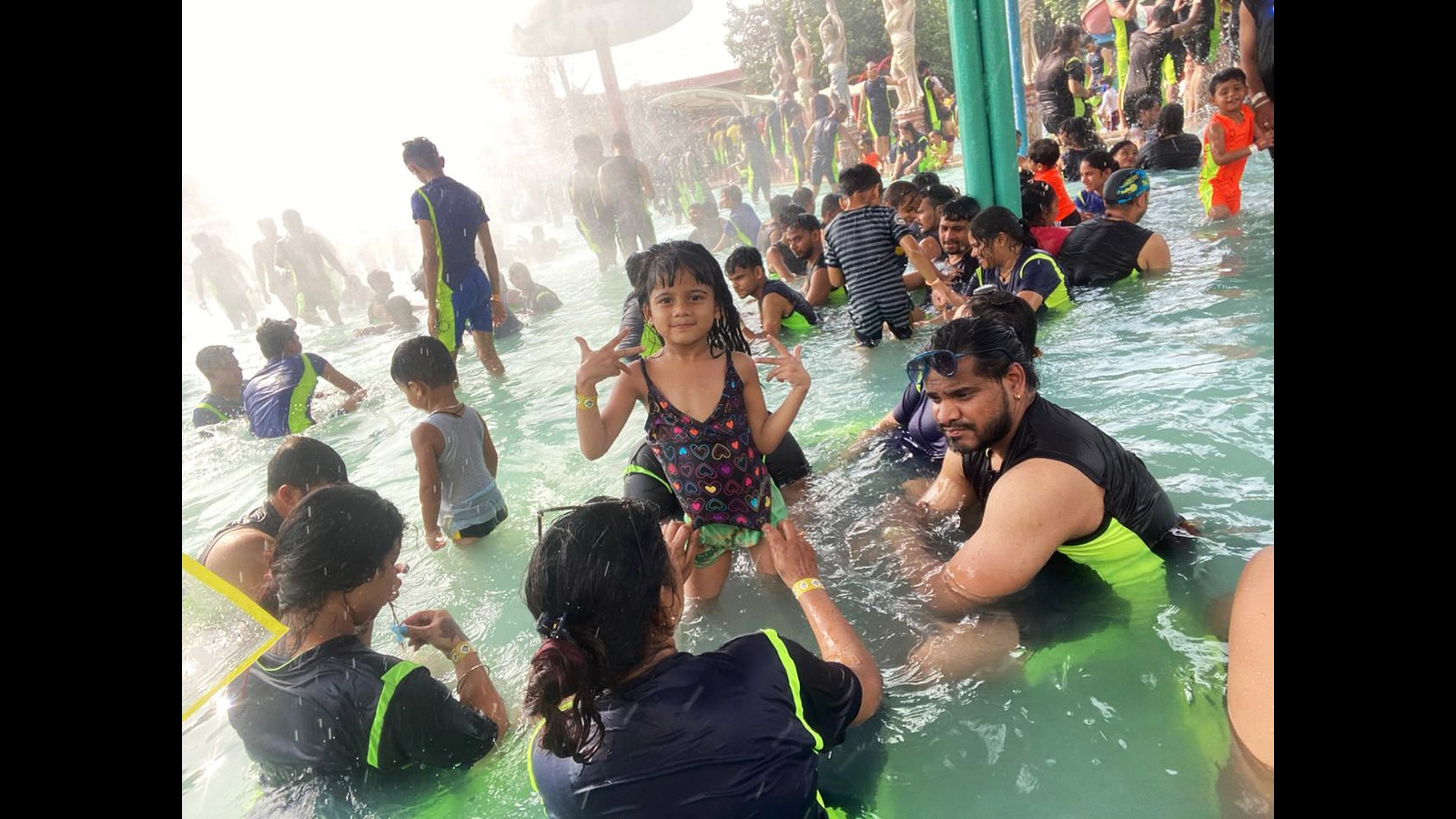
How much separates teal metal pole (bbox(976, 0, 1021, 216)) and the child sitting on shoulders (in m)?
5.04

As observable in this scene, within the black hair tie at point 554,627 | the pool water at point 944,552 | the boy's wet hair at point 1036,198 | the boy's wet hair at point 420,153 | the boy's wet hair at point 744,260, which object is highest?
the boy's wet hair at point 420,153

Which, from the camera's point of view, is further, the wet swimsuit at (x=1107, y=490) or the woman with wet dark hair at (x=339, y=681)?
the wet swimsuit at (x=1107, y=490)

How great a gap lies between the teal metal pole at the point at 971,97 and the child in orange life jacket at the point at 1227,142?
1.86 meters

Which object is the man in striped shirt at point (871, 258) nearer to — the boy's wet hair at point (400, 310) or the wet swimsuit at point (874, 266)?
the wet swimsuit at point (874, 266)

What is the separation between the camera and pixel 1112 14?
12164mm

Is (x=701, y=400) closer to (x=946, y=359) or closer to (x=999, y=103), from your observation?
(x=946, y=359)

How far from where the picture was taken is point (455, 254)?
6.28 metres

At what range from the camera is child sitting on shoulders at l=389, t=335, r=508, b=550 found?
A: 137 inches

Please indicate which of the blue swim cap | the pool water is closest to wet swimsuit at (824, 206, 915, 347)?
the pool water

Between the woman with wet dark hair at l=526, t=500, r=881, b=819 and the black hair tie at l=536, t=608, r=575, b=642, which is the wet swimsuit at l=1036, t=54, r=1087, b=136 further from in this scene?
the black hair tie at l=536, t=608, r=575, b=642

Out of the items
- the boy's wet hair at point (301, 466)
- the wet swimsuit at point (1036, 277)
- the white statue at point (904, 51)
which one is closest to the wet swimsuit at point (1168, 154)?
the wet swimsuit at point (1036, 277)

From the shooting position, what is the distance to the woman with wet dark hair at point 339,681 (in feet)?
6.64

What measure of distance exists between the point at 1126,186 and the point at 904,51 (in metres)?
8.99
